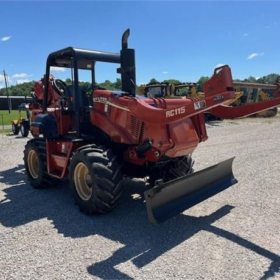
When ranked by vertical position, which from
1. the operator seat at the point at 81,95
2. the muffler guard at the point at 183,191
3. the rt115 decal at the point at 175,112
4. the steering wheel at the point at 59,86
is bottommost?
the muffler guard at the point at 183,191

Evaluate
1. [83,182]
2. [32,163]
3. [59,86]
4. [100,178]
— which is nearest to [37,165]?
[32,163]

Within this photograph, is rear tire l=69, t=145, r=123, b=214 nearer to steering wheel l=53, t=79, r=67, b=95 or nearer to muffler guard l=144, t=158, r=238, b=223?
muffler guard l=144, t=158, r=238, b=223

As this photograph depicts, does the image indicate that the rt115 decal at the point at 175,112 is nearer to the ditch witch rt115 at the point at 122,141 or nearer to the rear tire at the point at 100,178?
the ditch witch rt115 at the point at 122,141

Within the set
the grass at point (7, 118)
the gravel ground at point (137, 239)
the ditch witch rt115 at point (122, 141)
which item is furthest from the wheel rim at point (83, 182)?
the grass at point (7, 118)

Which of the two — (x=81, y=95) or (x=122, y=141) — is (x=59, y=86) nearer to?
(x=81, y=95)

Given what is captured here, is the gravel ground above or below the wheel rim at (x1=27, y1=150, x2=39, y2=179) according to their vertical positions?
below

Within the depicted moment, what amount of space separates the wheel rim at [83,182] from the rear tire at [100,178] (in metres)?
0.03

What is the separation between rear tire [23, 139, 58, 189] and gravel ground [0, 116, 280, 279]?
0.17m

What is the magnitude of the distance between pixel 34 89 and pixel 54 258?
532 cm

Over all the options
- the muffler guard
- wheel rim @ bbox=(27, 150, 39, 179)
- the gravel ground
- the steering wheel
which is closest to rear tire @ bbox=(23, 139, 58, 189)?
wheel rim @ bbox=(27, 150, 39, 179)

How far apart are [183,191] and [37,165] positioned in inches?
130

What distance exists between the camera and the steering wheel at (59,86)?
648 cm

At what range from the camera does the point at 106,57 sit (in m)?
5.90

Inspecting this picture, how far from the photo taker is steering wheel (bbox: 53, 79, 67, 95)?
6479mm
